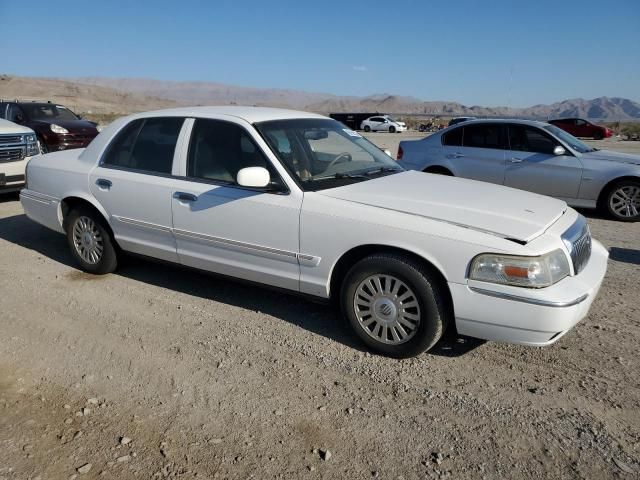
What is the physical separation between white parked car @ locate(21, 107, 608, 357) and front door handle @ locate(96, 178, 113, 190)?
2cm

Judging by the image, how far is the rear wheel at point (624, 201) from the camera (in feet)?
26.2

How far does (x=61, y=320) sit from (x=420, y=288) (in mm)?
2851

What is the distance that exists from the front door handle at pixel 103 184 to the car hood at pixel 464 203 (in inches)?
85.7

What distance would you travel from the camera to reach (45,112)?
14.1m

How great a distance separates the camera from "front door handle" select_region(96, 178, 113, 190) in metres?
4.94

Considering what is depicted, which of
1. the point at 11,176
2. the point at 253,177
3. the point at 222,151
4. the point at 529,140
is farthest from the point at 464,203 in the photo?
the point at 11,176

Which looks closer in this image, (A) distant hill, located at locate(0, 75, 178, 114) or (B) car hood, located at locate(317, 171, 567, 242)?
(B) car hood, located at locate(317, 171, 567, 242)

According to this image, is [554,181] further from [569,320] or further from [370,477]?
[370,477]

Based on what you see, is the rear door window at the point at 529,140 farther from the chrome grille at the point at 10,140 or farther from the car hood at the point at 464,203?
the chrome grille at the point at 10,140

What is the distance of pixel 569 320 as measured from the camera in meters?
3.27

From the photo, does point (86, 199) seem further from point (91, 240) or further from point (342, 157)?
point (342, 157)

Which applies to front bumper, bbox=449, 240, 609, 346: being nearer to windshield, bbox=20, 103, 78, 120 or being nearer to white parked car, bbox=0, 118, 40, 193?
white parked car, bbox=0, 118, 40, 193

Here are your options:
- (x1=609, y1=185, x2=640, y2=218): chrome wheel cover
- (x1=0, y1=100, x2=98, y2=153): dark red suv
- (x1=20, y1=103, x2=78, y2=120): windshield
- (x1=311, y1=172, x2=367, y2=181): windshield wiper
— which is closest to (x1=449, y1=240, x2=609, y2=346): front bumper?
(x1=311, y1=172, x2=367, y2=181): windshield wiper

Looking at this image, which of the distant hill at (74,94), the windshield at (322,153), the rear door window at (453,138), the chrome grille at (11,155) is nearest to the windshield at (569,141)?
the rear door window at (453,138)
